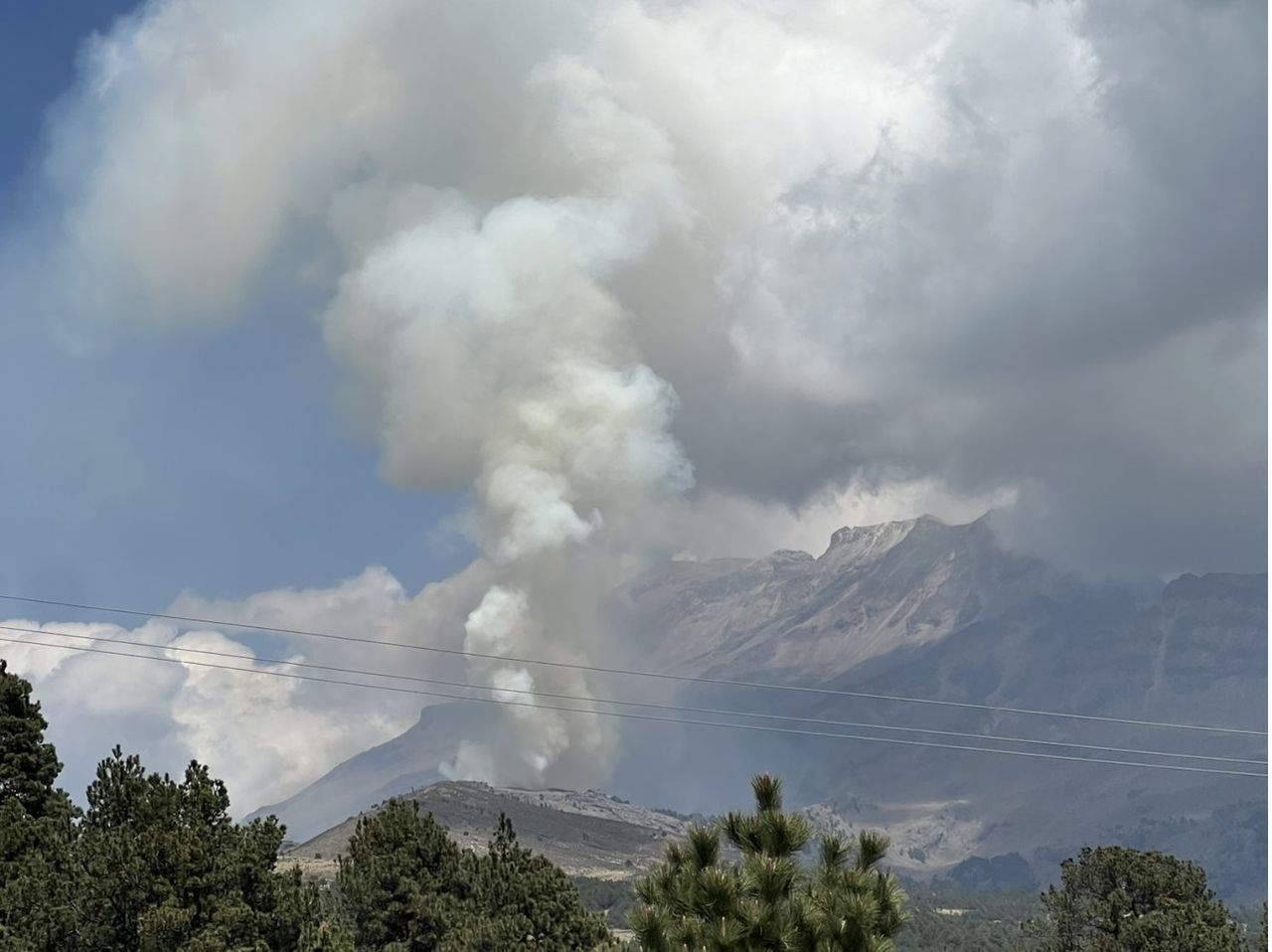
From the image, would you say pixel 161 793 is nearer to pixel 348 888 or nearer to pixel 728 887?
pixel 348 888

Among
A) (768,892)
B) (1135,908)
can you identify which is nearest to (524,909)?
(1135,908)

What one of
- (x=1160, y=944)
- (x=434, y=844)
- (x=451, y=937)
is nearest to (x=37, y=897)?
(x=451, y=937)

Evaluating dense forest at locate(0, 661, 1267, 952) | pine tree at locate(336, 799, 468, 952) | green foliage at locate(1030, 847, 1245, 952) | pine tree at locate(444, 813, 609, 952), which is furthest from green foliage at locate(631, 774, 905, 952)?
green foliage at locate(1030, 847, 1245, 952)

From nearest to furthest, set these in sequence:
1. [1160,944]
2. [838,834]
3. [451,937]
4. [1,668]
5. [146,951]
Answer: [838,834], [146,951], [451,937], [1,668], [1160,944]

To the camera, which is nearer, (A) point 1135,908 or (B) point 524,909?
(B) point 524,909

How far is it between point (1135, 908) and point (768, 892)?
57358mm

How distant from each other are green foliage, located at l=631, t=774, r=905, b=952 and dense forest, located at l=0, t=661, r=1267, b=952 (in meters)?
0.03

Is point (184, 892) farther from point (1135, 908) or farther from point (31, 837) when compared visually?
point (1135, 908)

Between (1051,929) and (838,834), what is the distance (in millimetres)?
59971

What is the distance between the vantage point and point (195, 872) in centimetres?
3831

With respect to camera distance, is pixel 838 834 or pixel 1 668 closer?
pixel 838 834

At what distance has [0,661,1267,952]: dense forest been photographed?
20031 mm

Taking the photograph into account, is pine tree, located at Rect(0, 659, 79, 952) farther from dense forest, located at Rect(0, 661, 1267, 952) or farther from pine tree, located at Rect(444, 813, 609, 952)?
pine tree, located at Rect(444, 813, 609, 952)

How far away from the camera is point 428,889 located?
2248 inches
